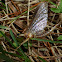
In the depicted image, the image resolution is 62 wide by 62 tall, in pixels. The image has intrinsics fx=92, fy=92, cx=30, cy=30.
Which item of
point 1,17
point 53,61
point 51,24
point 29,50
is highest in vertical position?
point 1,17

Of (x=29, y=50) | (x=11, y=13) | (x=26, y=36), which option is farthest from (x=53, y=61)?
(x=11, y=13)

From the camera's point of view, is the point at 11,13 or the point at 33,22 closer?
the point at 33,22

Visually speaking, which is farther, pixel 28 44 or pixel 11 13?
pixel 11 13

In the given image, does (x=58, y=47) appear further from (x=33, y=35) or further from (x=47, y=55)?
(x=33, y=35)

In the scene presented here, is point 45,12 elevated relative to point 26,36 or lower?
elevated

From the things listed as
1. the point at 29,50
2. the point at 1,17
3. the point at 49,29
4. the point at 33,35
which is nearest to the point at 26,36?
the point at 33,35

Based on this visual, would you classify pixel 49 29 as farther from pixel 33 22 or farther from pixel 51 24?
pixel 33 22
